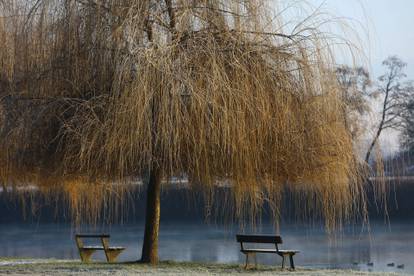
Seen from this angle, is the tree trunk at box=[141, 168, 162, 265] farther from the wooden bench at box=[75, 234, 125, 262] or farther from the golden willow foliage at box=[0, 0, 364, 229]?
the wooden bench at box=[75, 234, 125, 262]

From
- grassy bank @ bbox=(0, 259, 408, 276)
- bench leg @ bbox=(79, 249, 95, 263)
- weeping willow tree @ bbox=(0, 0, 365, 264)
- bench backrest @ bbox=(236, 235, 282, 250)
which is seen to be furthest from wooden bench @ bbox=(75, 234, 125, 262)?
bench backrest @ bbox=(236, 235, 282, 250)

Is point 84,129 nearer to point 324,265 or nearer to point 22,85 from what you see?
point 22,85

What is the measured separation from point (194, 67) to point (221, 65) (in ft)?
1.25

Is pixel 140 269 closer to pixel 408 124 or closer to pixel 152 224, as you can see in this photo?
pixel 152 224

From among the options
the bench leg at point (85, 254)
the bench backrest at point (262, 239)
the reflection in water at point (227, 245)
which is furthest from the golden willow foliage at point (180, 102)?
the reflection in water at point (227, 245)

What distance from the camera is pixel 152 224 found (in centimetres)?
1334

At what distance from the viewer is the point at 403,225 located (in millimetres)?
29344

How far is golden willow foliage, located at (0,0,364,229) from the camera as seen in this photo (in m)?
11.1

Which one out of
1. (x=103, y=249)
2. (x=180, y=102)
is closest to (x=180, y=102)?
(x=180, y=102)

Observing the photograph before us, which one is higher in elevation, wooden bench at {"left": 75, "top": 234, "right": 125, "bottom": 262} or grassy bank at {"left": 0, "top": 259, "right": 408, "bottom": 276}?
wooden bench at {"left": 75, "top": 234, "right": 125, "bottom": 262}

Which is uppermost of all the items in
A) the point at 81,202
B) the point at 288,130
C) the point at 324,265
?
the point at 288,130

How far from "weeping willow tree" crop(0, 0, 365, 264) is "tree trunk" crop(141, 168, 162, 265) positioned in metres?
0.65

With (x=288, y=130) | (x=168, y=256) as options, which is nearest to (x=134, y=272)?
(x=288, y=130)

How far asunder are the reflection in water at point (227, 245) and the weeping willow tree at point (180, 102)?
118 inches
